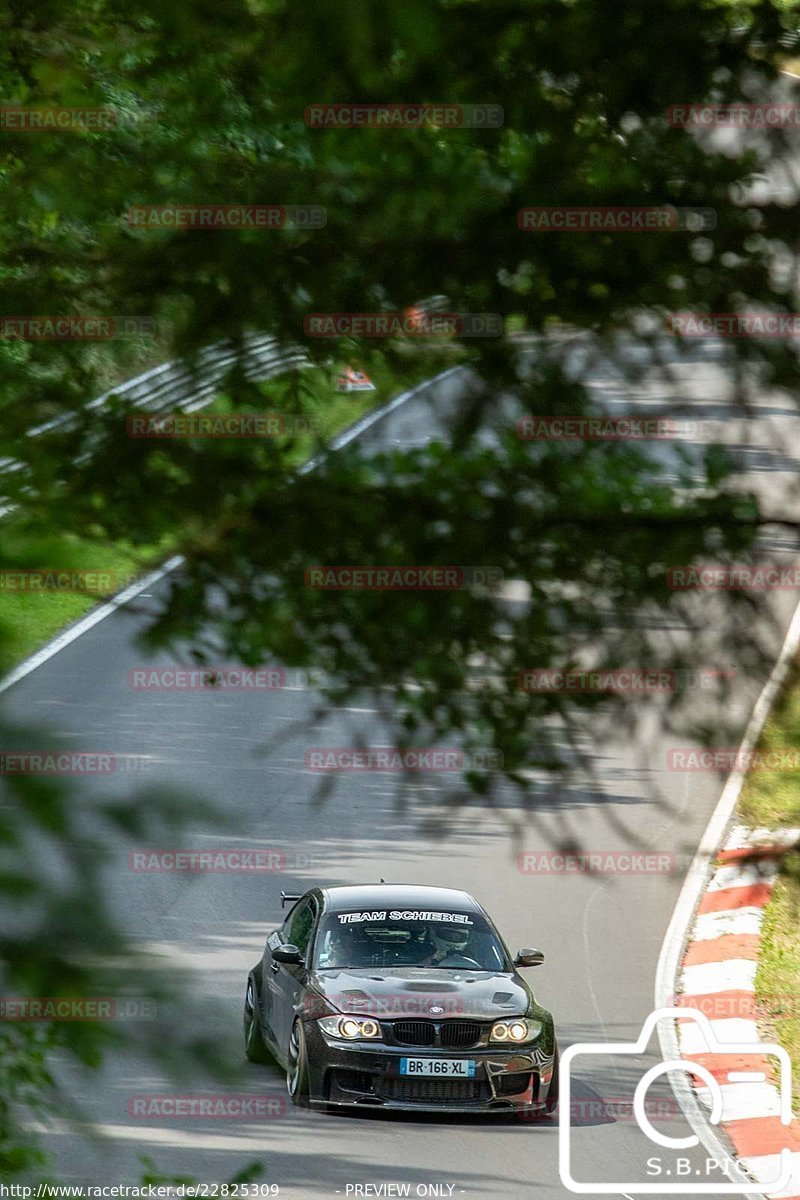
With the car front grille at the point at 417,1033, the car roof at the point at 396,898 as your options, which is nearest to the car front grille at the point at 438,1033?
the car front grille at the point at 417,1033

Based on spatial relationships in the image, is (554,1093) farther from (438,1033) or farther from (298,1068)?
(298,1068)

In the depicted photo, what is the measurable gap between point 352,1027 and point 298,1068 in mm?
502

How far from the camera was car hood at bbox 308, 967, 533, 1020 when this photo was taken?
947 centimetres

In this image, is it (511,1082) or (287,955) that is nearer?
(511,1082)

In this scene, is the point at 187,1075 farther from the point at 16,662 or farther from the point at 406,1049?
the point at 406,1049

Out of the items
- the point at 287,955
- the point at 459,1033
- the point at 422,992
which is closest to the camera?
the point at 459,1033

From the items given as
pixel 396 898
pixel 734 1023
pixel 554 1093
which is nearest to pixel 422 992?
pixel 396 898

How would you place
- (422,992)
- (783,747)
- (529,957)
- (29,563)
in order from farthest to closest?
(422,992) → (529,957) → (783,747) → (29,563)

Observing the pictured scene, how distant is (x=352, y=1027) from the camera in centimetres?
940

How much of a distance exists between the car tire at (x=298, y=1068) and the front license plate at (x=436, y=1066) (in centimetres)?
64

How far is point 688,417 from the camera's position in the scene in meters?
3.85

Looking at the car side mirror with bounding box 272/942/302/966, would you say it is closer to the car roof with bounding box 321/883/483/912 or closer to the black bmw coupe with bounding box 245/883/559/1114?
the black bmw coupe with bounding box 245/883/559/1114

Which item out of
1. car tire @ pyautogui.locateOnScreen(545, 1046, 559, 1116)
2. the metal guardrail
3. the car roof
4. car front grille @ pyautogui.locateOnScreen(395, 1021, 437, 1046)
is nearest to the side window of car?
the car roof

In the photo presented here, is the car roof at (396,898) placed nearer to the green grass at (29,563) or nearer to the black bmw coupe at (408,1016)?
the black bmw coupe at (408,1016)
